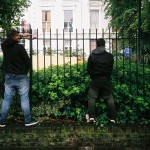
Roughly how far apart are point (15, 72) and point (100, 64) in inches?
62.7

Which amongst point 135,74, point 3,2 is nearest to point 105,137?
point 135,74

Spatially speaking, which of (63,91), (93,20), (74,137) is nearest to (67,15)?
(93,20)

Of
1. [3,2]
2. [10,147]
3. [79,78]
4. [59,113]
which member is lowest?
[10,147]

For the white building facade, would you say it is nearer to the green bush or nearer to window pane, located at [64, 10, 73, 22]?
window pane, located at [64, 10, 73, 22]

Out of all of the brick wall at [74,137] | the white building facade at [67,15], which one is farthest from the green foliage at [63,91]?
the white building facade at [67,15]

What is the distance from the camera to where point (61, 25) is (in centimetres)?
3762

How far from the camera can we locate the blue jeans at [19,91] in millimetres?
7328

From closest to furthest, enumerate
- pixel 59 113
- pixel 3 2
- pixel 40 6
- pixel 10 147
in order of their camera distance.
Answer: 1. pixel 10 147
2. pixel 59 113
3. pixel 3 2
4. pixel 40 6

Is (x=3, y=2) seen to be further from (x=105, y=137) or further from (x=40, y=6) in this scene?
(x=40, y=6)

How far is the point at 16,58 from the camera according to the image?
7.25m

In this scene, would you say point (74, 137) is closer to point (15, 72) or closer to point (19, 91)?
point (19, 91)

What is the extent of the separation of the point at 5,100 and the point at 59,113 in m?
1.12

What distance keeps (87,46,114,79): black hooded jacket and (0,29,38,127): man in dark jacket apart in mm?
1196

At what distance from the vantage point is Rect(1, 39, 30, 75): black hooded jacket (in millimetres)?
7254
